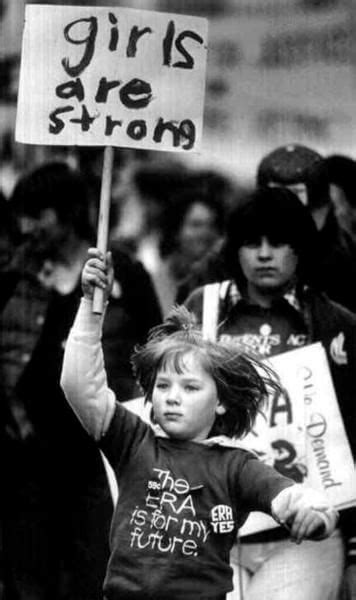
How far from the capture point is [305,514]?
3541mm

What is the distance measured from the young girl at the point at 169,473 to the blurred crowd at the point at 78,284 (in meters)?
1.44

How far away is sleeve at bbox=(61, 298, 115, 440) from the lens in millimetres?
3818

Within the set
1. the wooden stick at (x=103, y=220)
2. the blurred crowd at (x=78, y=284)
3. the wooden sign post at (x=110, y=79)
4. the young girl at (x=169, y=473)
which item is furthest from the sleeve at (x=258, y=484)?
the blurred crowd at (x=78, y=284)

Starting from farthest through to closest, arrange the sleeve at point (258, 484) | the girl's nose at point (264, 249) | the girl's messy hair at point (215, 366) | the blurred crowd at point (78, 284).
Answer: the blurred crowd at point (78, 284), the girl's nose at point (264, 249), the girl's messy hair at point (215, 366), the sleeve at point (258, 484)

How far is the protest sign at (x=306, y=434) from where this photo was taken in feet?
15.8

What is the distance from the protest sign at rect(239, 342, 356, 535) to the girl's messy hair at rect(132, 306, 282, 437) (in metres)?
0.68

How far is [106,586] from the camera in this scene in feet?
12.5

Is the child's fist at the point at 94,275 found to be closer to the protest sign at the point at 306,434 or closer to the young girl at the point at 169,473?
the young girl at the point at 169,473

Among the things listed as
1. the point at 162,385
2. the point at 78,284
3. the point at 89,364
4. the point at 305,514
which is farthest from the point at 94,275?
the point at 78,284

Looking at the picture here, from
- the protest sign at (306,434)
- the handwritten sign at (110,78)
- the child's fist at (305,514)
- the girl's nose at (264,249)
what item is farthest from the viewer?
the girl's nose at (264,249)

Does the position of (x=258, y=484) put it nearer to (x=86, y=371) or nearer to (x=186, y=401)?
(x=186, y=401)

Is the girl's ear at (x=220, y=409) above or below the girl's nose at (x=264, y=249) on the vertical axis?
below

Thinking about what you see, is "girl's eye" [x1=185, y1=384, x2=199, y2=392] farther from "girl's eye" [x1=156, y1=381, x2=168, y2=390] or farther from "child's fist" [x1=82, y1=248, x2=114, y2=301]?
"child's fist" [x1=82, y1=248, x2=114, y2=301]

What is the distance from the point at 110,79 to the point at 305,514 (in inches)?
51.7
